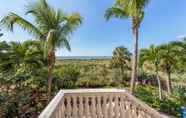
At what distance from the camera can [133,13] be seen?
10.3m

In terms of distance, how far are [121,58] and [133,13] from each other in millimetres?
15725

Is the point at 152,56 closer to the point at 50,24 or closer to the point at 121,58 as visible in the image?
the point at 121,58

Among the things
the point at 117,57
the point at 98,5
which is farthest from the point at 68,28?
the point at 117,57

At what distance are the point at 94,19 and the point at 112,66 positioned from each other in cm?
1201

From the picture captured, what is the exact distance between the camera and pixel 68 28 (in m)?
9.34

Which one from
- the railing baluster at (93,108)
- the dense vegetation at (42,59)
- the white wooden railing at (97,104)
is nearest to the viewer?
the white wooden railing at (97,104)

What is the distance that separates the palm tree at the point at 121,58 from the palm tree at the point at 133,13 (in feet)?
48.3

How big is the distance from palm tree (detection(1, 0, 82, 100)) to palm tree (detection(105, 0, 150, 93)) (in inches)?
91.0

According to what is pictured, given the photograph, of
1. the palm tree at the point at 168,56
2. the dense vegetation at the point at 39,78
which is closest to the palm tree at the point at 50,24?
the dense vegetation at the point at 39,78

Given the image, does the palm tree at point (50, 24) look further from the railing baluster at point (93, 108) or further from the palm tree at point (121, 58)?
the palm tree at point (121, 58)

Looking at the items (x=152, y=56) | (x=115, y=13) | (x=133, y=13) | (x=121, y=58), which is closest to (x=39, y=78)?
(x=115, y=13)

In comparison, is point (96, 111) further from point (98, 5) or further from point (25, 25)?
point (98, 5)

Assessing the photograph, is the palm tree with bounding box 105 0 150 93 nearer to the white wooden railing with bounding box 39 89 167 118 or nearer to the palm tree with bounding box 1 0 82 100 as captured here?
the palm tree with bounding box 1 0 82 100

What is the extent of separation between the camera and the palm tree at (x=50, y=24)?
898 cm
